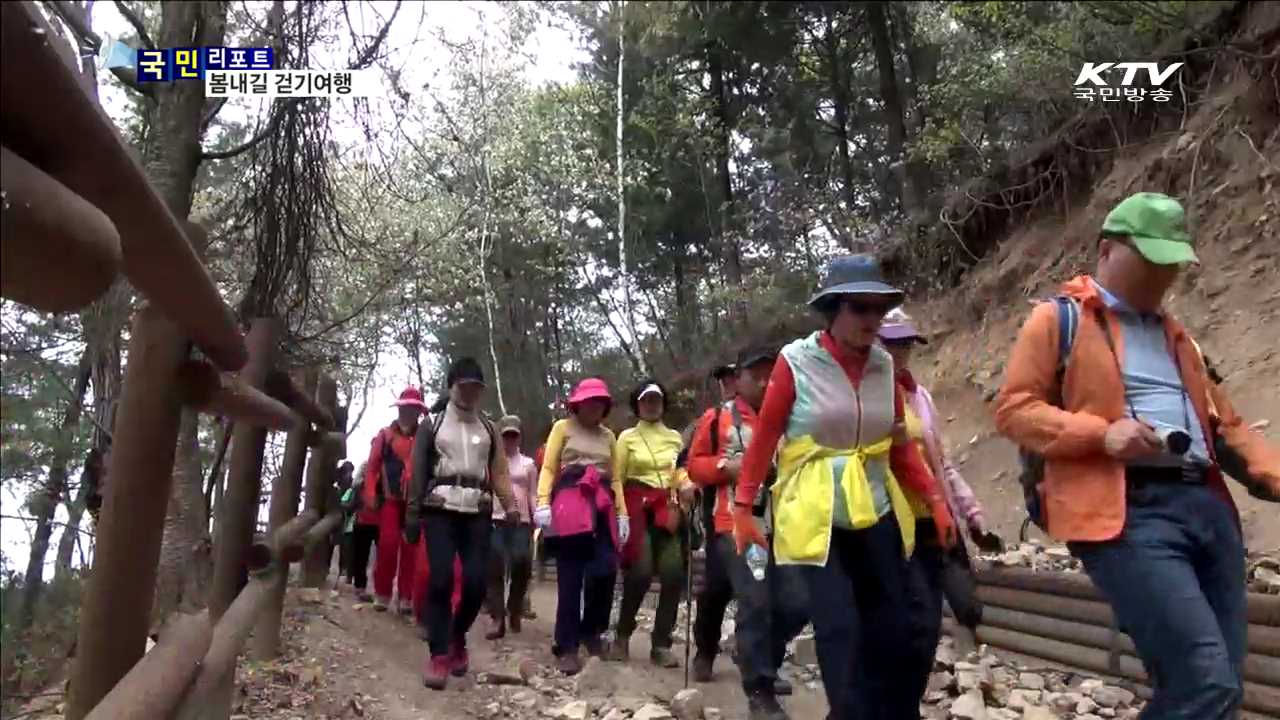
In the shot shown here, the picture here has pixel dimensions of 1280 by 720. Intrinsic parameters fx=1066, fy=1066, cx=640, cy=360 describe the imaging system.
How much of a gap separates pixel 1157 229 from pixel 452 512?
4.44 meters

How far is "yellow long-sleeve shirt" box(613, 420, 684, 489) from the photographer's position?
7.59 m

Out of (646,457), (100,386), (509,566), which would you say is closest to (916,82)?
(509,566)

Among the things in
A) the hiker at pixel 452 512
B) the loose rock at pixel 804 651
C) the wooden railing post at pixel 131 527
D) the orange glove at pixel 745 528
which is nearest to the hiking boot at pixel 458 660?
the hiker at pixel 452 512

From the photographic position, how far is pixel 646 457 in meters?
7.60

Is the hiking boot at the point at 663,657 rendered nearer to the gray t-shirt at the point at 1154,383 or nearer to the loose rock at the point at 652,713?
the loose rock at the point at 652,713

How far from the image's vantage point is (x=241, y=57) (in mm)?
4629

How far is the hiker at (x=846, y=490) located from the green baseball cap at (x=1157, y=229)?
2.78 feet

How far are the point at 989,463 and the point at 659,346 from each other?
13600 mm

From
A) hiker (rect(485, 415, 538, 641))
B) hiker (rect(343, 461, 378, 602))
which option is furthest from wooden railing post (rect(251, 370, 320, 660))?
hiker (rect(343, 461, 378, 602))

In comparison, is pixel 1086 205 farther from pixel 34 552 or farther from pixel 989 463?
pixel 34 552

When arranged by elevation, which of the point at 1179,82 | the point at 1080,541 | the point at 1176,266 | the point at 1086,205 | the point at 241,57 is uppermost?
the point at 1179,82

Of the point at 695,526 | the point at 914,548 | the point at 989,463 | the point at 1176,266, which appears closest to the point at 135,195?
the point at 1176,266

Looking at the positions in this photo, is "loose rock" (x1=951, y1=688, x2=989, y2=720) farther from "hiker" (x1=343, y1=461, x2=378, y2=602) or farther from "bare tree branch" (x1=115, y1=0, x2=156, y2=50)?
"hiker" (x1=343, y1=461, x2=378, y2=602)

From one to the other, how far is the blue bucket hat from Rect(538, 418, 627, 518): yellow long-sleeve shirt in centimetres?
349
